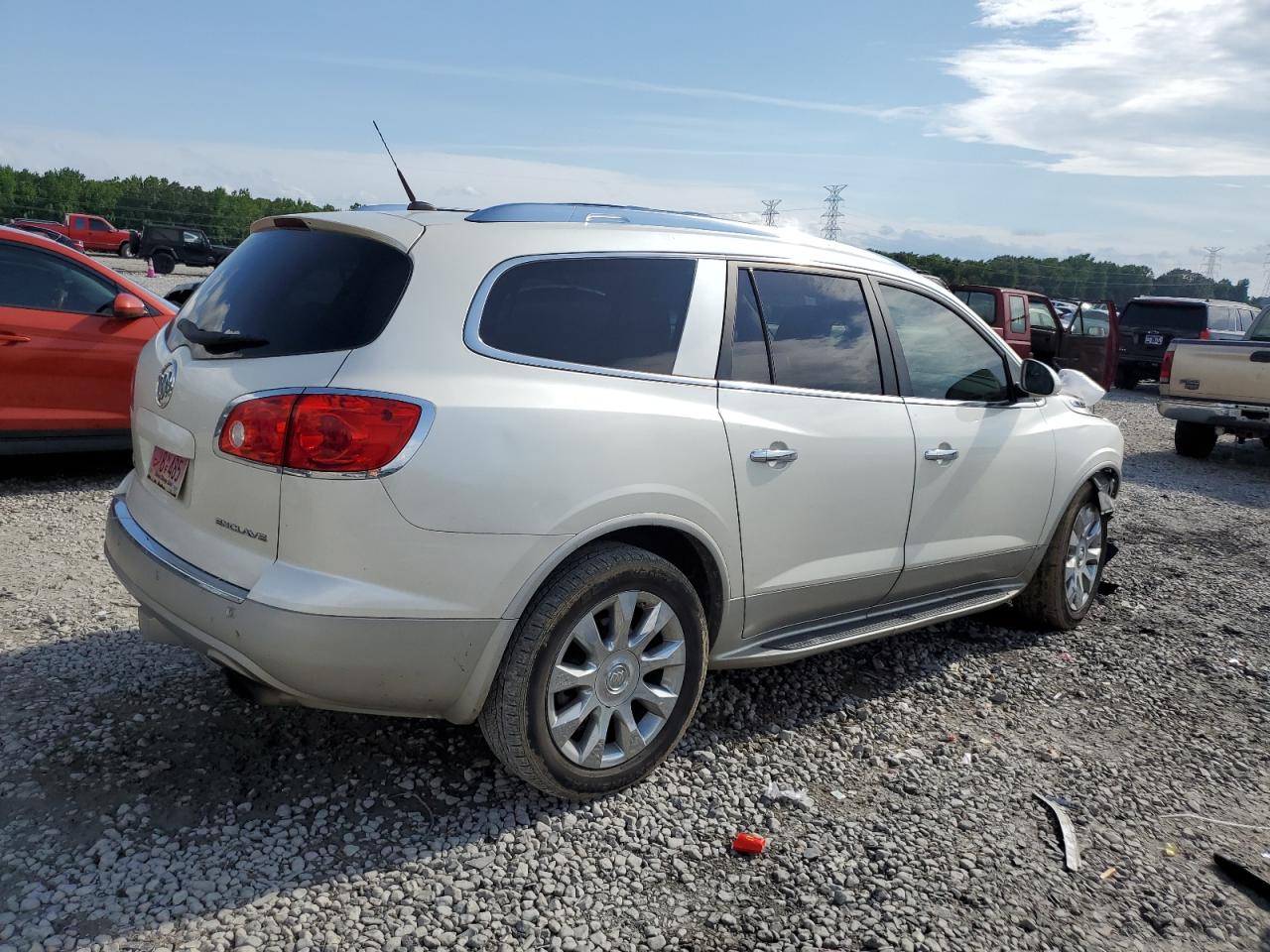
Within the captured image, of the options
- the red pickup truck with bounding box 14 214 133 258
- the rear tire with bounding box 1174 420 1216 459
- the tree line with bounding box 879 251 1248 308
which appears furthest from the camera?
the tree line with bounding box 879 251 1248 308

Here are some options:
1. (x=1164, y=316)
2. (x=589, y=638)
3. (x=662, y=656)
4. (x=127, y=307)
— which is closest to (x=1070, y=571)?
(x=662, y=656)

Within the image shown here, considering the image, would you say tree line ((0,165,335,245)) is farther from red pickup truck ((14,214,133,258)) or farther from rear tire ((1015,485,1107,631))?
rear tire ((1015,485,1107,631))

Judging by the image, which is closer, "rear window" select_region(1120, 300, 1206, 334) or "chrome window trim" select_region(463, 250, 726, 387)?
"chrome window trim" select_region(463, 250, 726, 387)

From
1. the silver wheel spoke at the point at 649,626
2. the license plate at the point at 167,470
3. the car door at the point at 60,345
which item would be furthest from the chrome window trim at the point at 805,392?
the car door at the point at 60,345

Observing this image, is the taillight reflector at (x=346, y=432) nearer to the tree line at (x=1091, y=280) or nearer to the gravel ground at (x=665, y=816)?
the gravel ground at (x=665, y=816)

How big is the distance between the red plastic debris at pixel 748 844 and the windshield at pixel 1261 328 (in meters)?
11.8

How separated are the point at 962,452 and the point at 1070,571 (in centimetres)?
142

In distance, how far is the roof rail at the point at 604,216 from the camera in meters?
3.39

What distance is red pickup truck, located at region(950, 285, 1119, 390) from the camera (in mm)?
15727

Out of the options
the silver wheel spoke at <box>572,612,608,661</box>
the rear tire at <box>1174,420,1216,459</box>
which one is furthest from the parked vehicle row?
the silver wheel spoke at <box>572,612,608,661</box>

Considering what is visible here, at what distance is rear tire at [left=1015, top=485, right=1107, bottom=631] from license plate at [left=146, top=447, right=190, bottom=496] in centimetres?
396

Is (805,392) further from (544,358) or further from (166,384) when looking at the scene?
(166,384)

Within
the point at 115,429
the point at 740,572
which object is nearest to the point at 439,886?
the point at 740,572

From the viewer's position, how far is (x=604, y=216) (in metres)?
3.55
